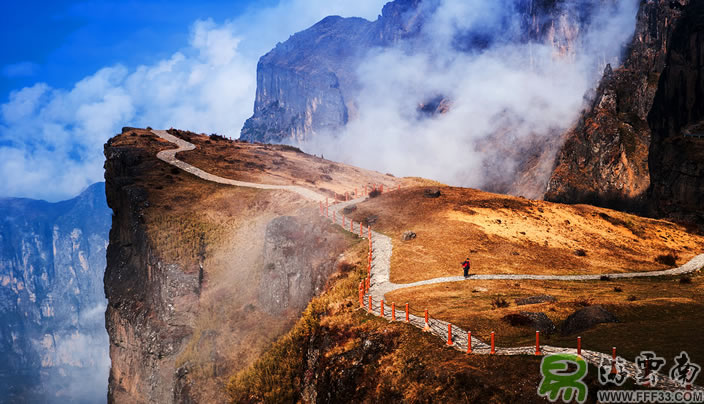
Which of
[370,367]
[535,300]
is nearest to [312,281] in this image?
[370,367]

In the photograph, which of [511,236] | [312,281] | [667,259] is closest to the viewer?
[312,281]

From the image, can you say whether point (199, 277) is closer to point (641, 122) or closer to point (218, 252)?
point (218, 252)

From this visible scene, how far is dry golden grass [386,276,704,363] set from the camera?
13.8 m

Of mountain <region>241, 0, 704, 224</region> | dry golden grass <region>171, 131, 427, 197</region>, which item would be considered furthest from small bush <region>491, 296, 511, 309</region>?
mountain <region>241, 0, 704, 224</region>

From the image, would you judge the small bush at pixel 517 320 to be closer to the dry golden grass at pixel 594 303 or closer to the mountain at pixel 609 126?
the dry golden grass at pixel 594 303

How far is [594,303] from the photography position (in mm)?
19609

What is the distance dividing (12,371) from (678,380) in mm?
249059

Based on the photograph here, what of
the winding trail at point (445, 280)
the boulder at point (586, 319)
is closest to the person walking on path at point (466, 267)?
the winding trail at point (445, 280)

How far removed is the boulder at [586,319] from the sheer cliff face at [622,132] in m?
92.0

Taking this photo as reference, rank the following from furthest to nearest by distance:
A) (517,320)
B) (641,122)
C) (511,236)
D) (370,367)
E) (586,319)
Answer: (641,122) < (511,236) < (517,320) < (370,367) < (586,319)

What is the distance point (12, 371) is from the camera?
185 m

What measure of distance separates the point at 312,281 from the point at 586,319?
79.5 ft

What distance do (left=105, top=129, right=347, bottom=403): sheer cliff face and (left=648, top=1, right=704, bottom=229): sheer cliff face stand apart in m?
54.2

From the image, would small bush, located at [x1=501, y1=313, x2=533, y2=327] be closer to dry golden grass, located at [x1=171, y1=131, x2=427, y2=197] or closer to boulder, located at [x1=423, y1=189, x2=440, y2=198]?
boulder, located at [x1=423, y1=189, x2=440, y2=198]
